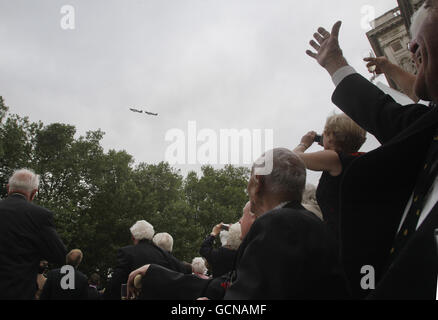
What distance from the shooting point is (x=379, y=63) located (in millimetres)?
2607

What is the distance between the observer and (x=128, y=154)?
32188mm

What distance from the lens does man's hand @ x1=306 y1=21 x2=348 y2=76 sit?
1.92m

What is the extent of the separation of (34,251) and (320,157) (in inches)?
106

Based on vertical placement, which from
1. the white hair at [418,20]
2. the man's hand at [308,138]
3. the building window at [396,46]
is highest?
the building window at [396,46]

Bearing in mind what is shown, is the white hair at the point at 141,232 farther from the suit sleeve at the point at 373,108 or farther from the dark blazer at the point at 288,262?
the suit sleeve at the point at 373,108

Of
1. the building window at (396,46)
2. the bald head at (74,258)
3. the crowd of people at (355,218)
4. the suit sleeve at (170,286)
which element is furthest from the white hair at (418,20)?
the building window at (396,46)

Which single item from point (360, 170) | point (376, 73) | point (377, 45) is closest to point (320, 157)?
point (376, 73)

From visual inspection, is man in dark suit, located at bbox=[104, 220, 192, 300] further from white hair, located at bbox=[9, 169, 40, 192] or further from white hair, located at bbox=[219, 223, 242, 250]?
white hair, located at bbox=[9, 169, 40, 192]

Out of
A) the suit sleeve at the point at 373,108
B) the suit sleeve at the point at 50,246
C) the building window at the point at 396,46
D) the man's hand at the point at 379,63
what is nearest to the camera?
the suit sleeve at the point at 373,108

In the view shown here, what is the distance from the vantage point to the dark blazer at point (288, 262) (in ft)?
4.47

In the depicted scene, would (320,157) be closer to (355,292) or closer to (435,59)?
(355,292)

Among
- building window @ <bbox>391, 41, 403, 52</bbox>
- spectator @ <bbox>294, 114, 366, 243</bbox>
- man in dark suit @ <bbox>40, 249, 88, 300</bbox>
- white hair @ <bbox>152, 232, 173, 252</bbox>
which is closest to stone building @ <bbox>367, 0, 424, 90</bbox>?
building window @ <bbox>391, 41, 403, 52</bbox>

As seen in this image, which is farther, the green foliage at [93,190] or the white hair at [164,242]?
the green foliage at [93,190]

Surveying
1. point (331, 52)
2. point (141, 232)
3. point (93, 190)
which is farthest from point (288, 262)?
point (93, 190)
